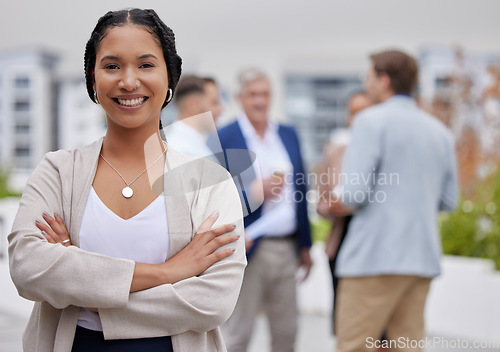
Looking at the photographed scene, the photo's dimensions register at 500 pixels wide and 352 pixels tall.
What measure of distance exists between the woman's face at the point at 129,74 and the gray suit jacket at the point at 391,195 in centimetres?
155

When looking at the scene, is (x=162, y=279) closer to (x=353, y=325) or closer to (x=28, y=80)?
(x=353, y=325)

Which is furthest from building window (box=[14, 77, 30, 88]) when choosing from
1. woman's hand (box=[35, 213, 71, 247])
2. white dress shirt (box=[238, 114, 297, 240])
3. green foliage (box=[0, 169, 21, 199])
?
woman's hand (box=[35, 213, 71, 247])

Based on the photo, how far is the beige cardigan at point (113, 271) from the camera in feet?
4.50

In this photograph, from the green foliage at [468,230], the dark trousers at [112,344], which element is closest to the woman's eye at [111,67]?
the dark trousers at [112,344]

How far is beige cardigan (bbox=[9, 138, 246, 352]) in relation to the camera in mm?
1373

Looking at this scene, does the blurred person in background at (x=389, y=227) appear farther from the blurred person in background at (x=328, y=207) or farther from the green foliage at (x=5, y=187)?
the green foliage at (x=5, y=187)

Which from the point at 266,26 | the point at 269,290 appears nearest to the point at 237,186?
the point at 269,290

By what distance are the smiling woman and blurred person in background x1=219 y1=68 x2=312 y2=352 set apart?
159 centimetres

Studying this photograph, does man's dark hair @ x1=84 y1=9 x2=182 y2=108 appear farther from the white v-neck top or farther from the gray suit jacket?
the gray suit jacket

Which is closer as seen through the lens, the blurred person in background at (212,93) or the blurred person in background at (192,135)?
the blurred person in background at (192,135)

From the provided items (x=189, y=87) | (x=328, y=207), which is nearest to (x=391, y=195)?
(x=328, y=207)

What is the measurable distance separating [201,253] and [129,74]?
43 centimetres

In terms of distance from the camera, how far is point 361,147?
9.36 ft

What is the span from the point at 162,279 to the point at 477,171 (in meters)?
8.81
